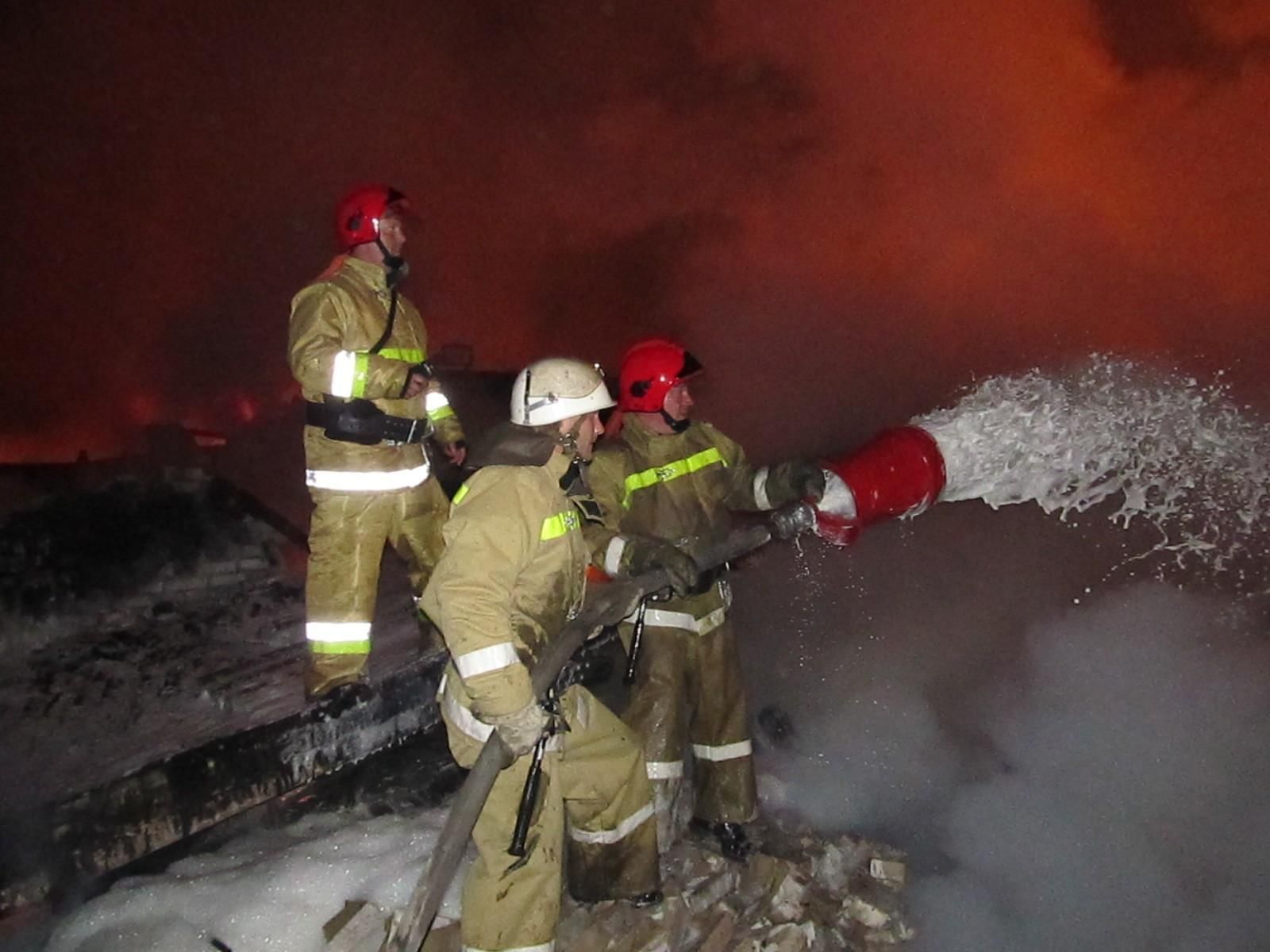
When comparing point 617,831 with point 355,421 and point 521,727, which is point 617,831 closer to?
point 521,727

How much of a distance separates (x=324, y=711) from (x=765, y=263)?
5.84m

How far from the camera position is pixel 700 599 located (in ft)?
12.2

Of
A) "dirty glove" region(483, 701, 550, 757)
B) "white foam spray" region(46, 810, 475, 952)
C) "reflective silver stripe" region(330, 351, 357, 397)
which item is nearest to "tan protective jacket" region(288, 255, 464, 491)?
"reflective silver stripe" region(330, 351, 357, 397)

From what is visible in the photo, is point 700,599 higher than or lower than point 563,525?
lower

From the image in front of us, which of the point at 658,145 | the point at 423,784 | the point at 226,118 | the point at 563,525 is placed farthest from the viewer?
the point at 226,118

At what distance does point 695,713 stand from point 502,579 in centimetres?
171

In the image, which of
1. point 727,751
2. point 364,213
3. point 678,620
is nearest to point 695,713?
point 727,751

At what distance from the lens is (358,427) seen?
3.52 meters

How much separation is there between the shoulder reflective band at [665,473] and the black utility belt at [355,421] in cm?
96

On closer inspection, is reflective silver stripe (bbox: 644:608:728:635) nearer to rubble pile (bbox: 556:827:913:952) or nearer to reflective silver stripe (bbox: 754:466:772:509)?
reflective silver stripe (bbox: 754:466:772:509)

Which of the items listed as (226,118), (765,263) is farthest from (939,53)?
(226,118)

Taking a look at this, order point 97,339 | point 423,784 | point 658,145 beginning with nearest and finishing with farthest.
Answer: point 423,784, point 658,145, point 97,339

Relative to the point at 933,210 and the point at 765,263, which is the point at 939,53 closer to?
the point at 933,210

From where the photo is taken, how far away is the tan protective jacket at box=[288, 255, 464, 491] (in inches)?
134
